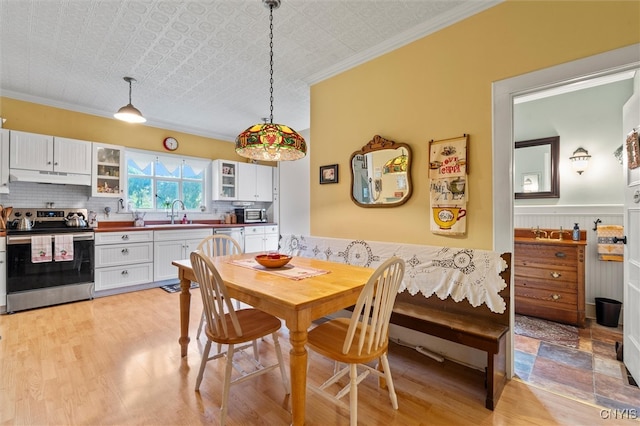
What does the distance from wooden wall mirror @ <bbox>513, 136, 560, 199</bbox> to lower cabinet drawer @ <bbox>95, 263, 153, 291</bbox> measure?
5056 mm

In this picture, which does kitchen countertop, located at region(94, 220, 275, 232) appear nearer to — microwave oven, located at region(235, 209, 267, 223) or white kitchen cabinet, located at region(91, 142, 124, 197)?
microwave oven, located at region(235, 209, 267, 223)

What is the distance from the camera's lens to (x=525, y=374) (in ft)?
6.80

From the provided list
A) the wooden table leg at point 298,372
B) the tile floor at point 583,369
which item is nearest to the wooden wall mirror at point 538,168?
the tile floor at point 583,369

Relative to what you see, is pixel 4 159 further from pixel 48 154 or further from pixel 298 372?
pixel 298 372

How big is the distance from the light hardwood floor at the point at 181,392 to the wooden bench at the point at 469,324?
6.4 inches

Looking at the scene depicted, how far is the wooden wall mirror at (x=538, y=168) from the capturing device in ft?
11.0

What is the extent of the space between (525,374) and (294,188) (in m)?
4.15

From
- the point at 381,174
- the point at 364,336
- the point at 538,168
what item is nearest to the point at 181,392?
the point at 364,336

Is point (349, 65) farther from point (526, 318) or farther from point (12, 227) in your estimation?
point (12, 227)

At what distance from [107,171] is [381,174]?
3883mm

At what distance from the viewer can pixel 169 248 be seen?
4.32 m

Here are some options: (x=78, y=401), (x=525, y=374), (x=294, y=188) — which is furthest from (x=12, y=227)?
(x=525, y=374)

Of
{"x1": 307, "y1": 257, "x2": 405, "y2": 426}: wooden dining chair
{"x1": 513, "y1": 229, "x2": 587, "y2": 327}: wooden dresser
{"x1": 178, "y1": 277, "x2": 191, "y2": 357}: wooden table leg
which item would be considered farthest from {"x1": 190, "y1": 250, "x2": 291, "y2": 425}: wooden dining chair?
{"x1": 513, "y1": 229, "x2": 587, "y2": 327}: wooden dresser

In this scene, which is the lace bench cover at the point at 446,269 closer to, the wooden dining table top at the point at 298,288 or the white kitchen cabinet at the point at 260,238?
the wooden dining table top at the point at 298,288
